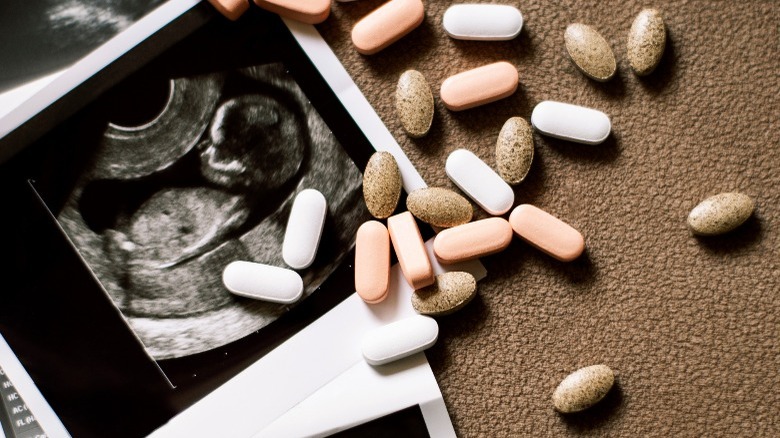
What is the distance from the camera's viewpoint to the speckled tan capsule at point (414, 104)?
0.73 meters

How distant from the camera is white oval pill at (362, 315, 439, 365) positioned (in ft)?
2.33

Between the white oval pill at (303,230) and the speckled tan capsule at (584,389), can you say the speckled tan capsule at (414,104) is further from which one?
the speckled tan capsule at (584,389)

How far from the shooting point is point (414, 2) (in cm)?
74

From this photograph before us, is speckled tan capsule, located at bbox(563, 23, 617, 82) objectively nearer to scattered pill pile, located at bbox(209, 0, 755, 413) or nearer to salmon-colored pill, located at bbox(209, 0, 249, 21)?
scattered pill pile, located at bbox(209, 0, 755, 413)

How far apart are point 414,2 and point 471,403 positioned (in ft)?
1.42

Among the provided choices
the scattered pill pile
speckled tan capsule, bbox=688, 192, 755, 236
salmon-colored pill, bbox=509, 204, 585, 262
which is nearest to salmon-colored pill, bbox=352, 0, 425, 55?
the scattered pill pile

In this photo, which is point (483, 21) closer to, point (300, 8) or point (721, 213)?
point (300, 8)

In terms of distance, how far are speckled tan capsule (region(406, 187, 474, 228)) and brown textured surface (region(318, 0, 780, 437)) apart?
0.03 m

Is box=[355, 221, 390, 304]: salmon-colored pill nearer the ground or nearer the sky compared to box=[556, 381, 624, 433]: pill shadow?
nearer the sky

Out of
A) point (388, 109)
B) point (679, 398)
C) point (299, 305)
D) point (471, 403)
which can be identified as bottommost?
point (679, 398)

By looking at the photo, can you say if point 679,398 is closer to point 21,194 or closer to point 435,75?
point 435,75

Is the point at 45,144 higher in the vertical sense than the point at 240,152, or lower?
higher

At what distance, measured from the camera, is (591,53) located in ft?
2.40

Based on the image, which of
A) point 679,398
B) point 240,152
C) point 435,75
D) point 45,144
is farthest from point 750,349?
point 45,144
